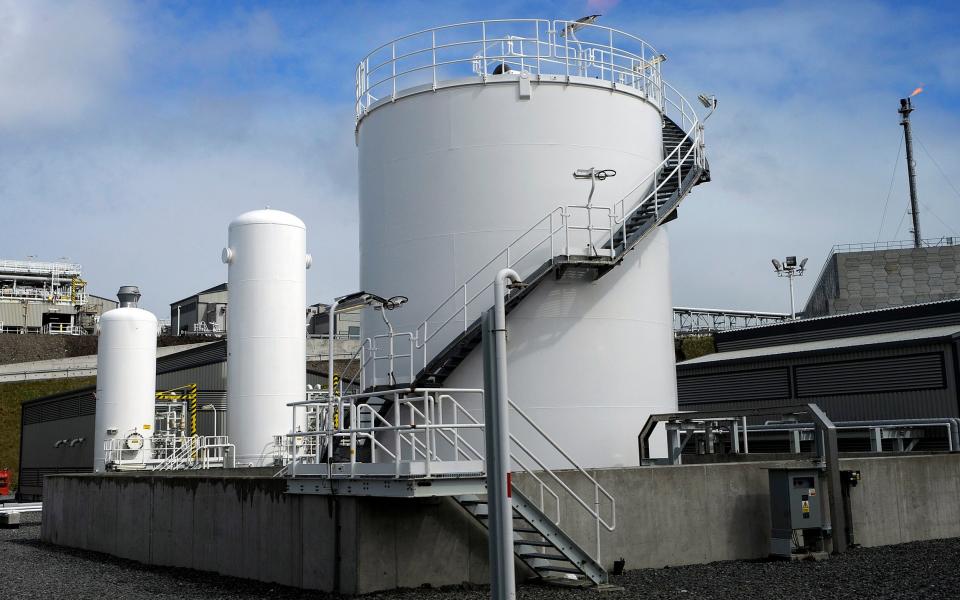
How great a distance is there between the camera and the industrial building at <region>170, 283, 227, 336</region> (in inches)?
3007

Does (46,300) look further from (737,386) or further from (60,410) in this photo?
(737,386)

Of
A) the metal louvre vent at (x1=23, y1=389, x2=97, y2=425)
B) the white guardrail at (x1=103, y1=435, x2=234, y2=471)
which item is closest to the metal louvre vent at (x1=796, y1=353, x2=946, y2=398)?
the white guardrail at (x1=103, y1=435, x2=234, y2=471)

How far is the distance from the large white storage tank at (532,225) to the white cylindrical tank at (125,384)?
11658mm

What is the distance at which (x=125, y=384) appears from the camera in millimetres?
27734

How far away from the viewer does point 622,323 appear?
18.5m

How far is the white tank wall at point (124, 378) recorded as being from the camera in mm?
27656

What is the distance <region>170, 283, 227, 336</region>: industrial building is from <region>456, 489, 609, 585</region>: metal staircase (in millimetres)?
63773

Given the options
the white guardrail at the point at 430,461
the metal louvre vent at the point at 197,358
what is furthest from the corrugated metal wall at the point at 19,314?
the white guardrail at the point at 430,461

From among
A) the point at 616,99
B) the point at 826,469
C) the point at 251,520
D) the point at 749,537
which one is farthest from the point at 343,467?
the point at 616,99

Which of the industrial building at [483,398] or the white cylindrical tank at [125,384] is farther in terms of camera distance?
the white cylindrical tank at [125,384]

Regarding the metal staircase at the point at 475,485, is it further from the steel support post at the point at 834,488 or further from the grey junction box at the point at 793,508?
the steel support post at the point at 834,488

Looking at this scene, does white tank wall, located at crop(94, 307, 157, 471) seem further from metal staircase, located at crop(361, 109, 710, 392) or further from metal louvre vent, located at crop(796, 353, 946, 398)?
metal louvre vent, located at crop(796, 353, 946, 398)

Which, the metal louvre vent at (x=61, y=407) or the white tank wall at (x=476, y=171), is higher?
the white tank wall at (x=476, y=171)

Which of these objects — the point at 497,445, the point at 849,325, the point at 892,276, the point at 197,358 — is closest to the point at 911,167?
the point at 892,276
